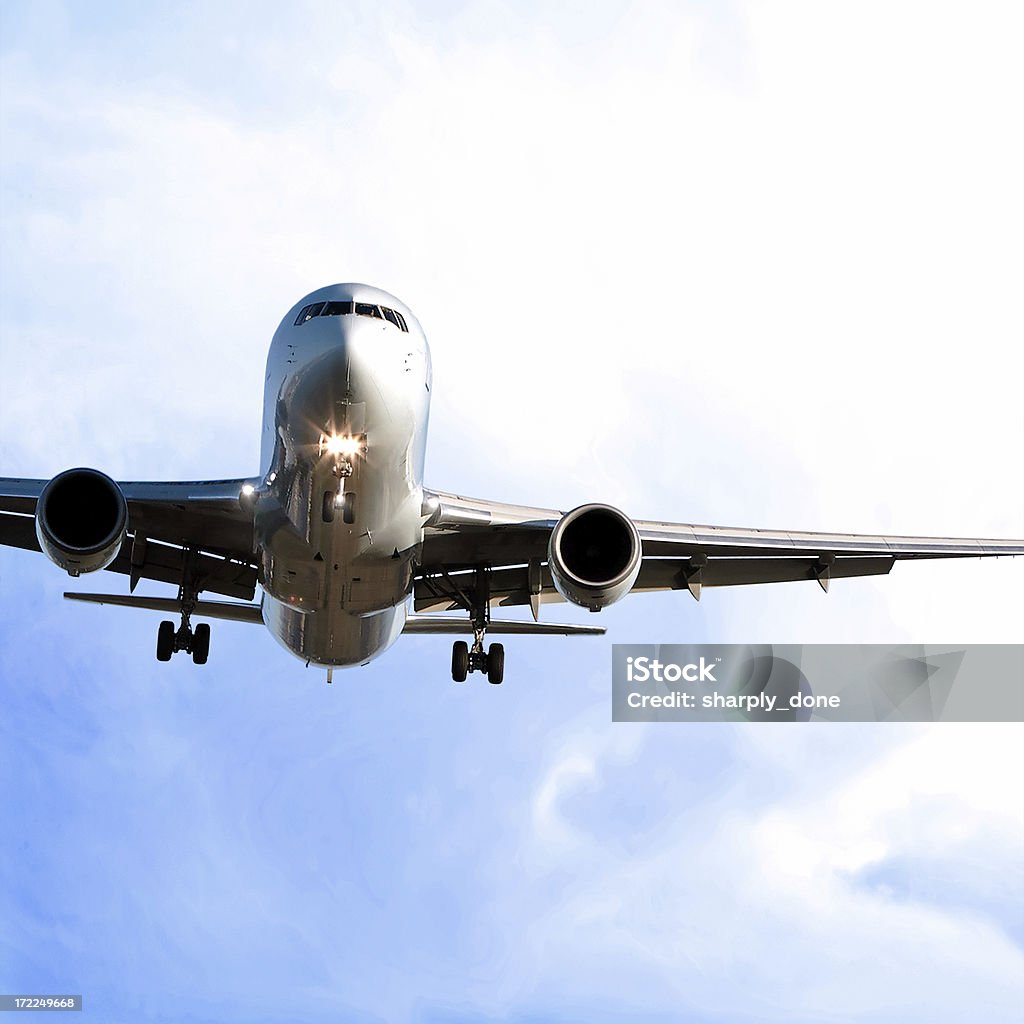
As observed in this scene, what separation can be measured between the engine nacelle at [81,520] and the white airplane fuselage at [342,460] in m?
1.99

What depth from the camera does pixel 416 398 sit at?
18000 millimetres

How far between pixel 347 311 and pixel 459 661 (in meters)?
8.81

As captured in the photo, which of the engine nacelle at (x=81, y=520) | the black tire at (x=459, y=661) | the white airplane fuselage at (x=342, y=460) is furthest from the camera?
the black tire at (x=459, y=661)

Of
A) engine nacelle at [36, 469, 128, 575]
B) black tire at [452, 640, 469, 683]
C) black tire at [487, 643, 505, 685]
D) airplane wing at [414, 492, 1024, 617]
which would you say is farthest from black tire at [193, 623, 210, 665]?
engine nacelle at [36, 469, 128, 575]

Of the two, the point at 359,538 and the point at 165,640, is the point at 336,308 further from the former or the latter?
the point at 165,640

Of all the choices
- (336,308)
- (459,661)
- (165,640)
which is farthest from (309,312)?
(459,661)

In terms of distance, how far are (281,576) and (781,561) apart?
899 centimetres

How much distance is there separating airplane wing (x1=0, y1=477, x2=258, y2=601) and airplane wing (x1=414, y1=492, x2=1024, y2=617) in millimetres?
2951

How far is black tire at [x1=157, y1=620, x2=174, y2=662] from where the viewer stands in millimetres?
23656

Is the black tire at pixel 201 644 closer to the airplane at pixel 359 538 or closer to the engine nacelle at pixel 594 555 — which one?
the airplane at pixel 359 538

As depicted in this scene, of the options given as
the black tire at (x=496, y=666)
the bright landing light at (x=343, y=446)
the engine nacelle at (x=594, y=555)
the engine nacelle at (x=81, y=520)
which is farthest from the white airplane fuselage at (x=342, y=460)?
the black tire at (x=496, y=666)

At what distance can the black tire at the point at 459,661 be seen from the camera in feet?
80.3

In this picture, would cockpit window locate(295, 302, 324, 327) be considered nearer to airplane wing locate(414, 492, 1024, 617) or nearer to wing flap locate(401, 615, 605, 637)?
airplane wing locate(414, 492, 1024, 617)

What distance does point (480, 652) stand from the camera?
23844 mm
